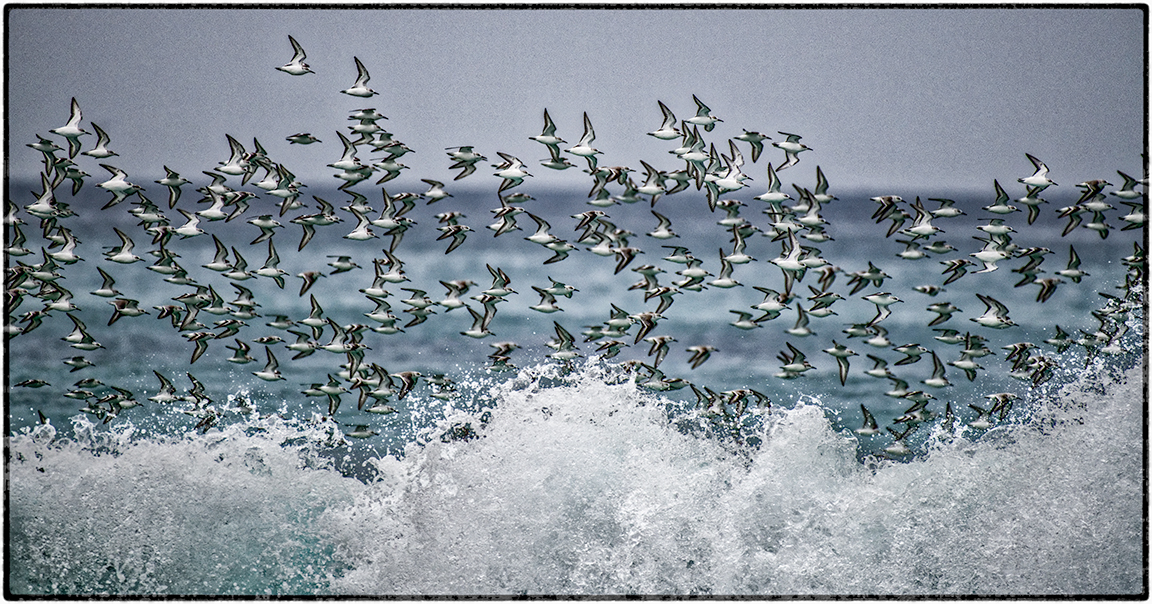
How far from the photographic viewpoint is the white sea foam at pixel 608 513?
16.0 ft

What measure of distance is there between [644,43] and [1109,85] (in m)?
2.13

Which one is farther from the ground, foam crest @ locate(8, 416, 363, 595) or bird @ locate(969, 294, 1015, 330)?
bird @ locate(969, 294, 1015, 330)

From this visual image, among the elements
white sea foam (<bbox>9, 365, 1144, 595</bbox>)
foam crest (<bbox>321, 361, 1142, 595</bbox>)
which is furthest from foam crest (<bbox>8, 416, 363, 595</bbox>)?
foam crest (<bbox>321, 361, 1142, 595</bbox>)

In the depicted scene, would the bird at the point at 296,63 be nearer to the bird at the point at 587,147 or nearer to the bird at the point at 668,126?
the bird at the point at 587,147

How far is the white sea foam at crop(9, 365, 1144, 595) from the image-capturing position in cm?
487

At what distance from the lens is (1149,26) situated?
4.71m

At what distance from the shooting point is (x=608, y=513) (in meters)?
5.03

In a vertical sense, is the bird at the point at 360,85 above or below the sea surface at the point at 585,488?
above

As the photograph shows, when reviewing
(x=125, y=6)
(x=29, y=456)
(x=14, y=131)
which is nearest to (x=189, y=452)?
(x=29, y=456)

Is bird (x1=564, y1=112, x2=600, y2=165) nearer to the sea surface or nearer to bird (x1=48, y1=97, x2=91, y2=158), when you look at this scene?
the sea surface

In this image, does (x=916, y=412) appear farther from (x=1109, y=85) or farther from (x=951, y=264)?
(x=1109, y=85)

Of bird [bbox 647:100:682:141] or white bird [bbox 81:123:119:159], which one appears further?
bird [bbox 647:100:682:141]

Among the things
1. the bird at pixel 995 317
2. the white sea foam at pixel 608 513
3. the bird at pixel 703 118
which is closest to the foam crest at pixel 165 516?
the white sea foam at pixel 608 513

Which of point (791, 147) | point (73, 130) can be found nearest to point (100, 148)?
A: point (73, 130)
